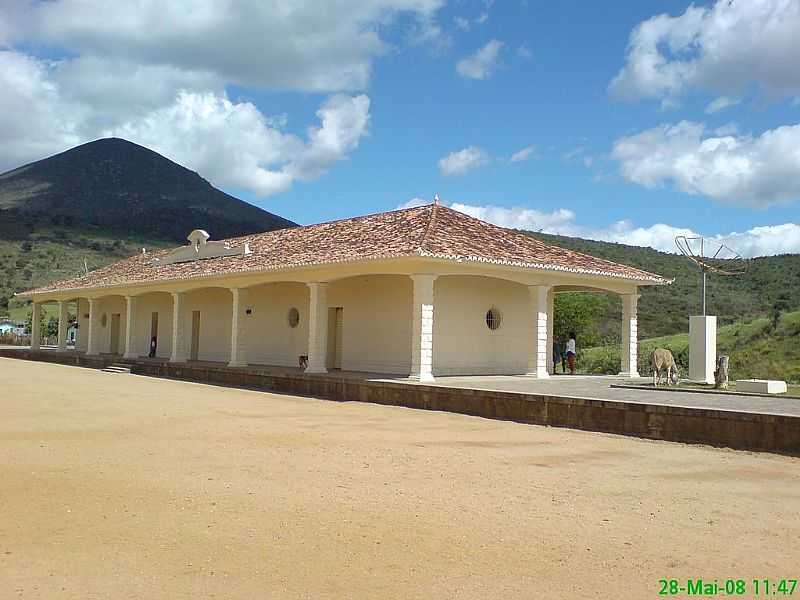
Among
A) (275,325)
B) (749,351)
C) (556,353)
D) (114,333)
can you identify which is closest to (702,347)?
(275,325)

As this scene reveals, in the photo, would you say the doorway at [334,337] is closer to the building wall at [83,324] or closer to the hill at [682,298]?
the hill at [682,298]

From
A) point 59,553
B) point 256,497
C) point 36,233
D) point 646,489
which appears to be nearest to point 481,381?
point 646,489

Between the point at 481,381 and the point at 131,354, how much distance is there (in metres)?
16.3

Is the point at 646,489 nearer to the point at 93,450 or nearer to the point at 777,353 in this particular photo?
the point at 93,450

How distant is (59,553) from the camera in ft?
16.9

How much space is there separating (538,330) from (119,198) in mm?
73615

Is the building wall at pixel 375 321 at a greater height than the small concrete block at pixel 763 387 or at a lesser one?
greater

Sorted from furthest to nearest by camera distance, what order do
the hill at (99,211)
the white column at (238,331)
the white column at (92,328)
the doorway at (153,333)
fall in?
the hill at (99,211) → the white column at (92,328) → the doorway at (153,333) → the white column at (238,331)

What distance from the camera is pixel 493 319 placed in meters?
20.2

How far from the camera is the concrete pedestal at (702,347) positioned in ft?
54.4

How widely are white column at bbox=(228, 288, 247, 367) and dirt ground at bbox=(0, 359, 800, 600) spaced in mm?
10149

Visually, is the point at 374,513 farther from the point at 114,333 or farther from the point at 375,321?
the point at 114,333

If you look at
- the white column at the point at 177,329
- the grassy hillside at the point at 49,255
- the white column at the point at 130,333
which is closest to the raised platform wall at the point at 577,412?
the white column at the point at 177,329

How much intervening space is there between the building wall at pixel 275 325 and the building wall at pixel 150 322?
5965 mm
